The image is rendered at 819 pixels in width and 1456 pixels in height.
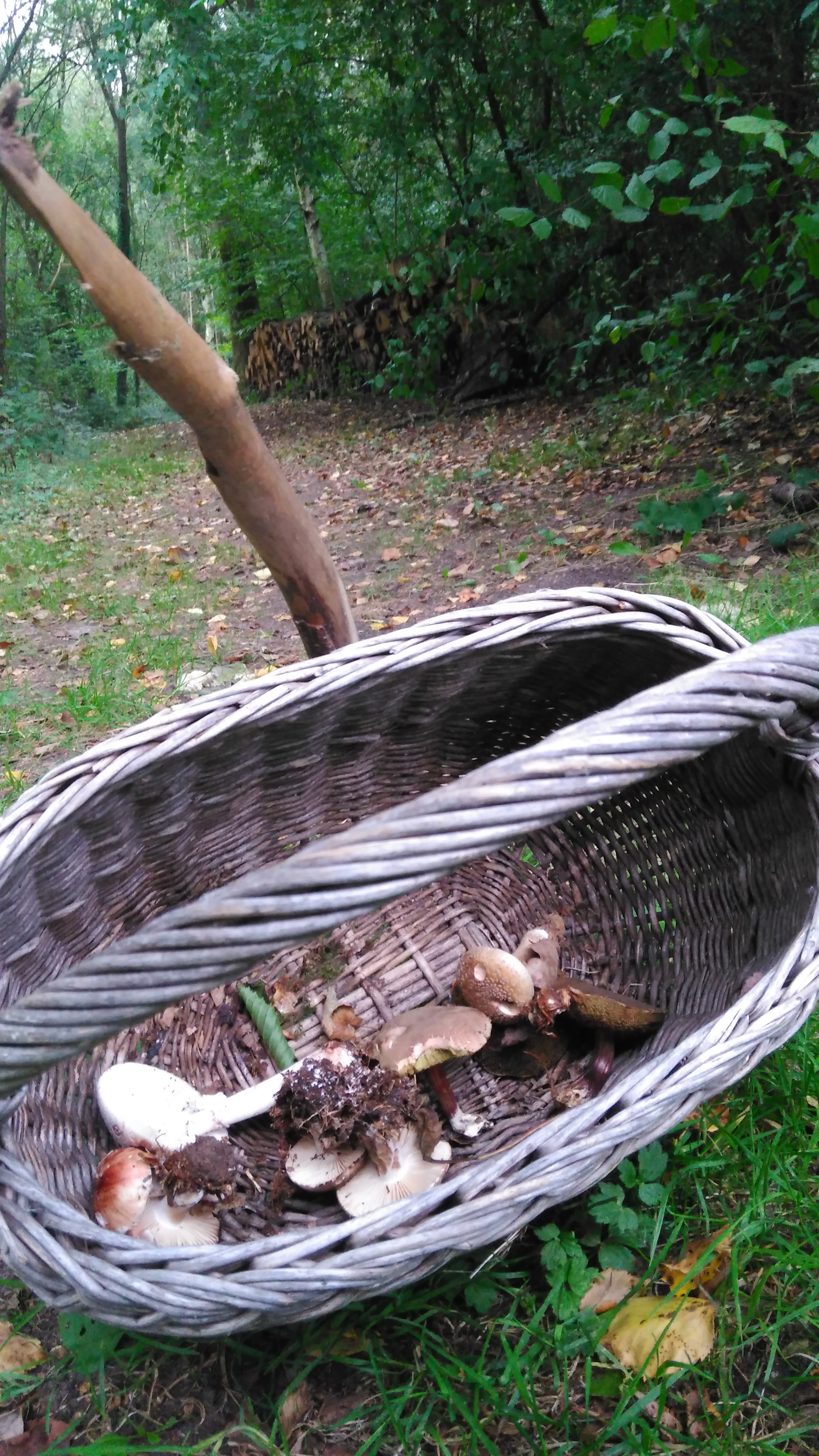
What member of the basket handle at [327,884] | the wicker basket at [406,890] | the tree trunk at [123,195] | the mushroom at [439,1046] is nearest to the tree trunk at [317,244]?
the tree trunk at [123,195]

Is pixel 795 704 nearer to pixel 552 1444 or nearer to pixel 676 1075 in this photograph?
pixel 676 1075

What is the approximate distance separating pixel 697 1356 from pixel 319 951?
85 centimetres

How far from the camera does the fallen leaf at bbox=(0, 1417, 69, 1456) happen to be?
0.89 m

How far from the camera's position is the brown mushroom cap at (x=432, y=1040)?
109 centimetres

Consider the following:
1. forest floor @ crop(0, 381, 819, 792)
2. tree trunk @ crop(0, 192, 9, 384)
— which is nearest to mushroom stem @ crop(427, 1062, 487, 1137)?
forest floor @ crop(0, 381, 819, 792)

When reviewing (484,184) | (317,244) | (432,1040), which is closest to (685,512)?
(432,1040)

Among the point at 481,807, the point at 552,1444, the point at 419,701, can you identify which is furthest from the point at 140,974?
the point at 419,701

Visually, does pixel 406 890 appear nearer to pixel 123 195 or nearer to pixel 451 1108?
pixel 451 1108

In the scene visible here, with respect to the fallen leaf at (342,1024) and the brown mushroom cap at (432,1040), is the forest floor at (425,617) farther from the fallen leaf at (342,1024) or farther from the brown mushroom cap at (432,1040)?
the fallen leaf at (342,1024)

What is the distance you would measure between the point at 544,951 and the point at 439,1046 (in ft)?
0.90

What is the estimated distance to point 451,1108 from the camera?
1.14 metres

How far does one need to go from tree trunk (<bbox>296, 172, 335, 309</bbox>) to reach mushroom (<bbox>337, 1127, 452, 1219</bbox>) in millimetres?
8688

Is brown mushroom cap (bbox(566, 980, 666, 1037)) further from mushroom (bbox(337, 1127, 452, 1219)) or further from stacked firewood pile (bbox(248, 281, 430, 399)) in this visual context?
stacked firewood pile (bbox(248, 281, 430, 399))

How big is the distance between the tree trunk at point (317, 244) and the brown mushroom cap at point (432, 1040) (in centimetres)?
852
